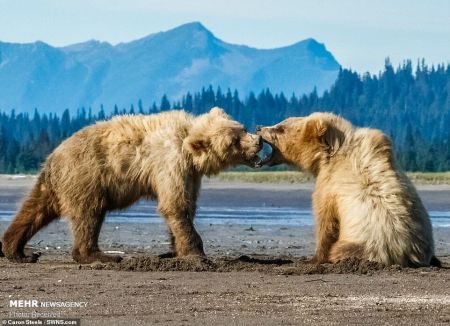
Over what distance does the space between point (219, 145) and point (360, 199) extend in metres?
1.64

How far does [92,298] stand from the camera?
31.3 ft

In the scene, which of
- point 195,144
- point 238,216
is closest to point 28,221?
point 195,144

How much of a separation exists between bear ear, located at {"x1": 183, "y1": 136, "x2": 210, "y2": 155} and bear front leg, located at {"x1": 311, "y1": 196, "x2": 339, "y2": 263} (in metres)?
1.29

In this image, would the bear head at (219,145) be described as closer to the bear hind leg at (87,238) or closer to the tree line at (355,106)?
the bear hind leg at (87,238)

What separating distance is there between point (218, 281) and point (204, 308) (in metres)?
1.78

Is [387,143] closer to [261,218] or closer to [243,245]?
[243,245]

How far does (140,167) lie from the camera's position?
41.2ft

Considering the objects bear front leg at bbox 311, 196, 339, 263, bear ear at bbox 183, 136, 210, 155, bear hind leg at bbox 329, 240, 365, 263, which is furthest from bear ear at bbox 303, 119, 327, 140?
bear hind leg at bbox 329, 240, 365, 263

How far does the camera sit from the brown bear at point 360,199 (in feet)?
38.3

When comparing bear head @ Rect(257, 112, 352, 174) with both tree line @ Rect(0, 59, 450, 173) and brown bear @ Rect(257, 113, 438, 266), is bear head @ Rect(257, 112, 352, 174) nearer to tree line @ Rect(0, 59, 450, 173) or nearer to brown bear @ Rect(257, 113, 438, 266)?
brown bear @ Rect(257, 113, 438, 266)

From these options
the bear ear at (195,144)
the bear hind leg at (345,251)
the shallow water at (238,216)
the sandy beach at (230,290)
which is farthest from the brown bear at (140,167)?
the shallow water at (238,216)

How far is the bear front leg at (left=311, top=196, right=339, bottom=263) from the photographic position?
1205cm

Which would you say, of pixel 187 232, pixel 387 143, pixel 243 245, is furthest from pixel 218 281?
pixel 243 245

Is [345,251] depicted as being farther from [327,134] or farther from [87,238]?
[87,238]
